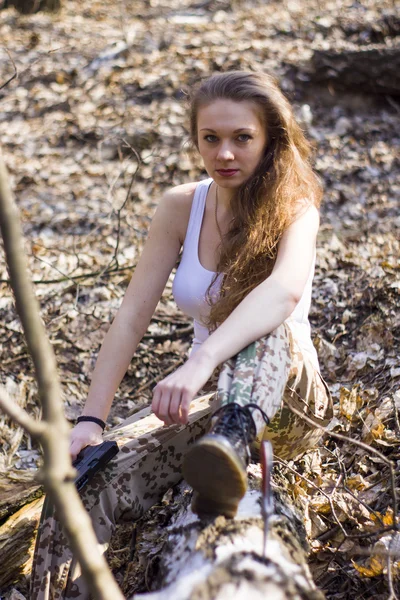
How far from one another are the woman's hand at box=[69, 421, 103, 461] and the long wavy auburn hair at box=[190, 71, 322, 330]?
2.13 ft

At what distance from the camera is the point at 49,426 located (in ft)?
4.30

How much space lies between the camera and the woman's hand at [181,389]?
203cm

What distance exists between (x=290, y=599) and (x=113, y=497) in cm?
102

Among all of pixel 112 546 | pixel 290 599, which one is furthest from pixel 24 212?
pixel 290 599

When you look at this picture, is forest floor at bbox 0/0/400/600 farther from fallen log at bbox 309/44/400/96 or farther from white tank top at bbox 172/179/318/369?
white tank top at bbox 172/179/318/369

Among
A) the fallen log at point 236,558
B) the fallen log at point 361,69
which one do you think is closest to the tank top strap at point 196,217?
the fallen log at point 236,558

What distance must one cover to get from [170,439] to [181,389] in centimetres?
56

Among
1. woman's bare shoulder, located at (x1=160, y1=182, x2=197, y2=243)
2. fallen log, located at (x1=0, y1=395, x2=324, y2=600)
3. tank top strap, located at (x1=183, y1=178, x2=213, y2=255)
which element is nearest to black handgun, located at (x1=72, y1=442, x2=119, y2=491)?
fallen log, located at (x1=0, y1=395, x2=324, y2=600)

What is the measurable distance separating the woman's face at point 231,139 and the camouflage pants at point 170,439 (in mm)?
736

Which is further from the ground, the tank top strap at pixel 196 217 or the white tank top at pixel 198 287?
the tank top strap at pixel 196 217

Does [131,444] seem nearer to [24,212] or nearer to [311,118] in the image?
[24,212]

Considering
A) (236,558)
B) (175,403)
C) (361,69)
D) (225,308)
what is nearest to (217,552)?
(236,558)

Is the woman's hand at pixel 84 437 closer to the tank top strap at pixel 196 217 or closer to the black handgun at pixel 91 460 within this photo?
the black handgun at pixel 91 460

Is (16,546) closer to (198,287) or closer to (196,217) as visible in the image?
(198,287)
